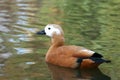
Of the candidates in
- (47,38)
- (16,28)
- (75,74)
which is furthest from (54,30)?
(16,28)

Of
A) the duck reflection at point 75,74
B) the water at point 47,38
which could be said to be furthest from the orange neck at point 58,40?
the duck reflection at point 75,74

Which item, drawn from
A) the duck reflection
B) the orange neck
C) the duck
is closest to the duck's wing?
the duck

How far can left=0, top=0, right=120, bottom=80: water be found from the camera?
773 centimetres

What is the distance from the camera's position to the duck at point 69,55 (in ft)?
25.2

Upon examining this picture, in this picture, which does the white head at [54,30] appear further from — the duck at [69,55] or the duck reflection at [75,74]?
the duck reflection at [75,74]

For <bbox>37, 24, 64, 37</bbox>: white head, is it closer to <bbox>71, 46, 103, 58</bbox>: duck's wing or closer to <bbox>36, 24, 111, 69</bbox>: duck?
<bbox>36, 24, 111, 69</bbox>: duck

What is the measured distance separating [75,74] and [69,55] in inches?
15.1

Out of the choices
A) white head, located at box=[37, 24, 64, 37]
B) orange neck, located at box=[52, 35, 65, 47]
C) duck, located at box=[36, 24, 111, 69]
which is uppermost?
white head, located at box=[37, 24, 64, 37]

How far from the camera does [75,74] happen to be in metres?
7.73

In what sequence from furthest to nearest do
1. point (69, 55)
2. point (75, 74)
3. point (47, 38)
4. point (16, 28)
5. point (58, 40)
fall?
point (16, 28)
point (47, 38)
point (58, 40)
point (69, 55)
point (75, 74)

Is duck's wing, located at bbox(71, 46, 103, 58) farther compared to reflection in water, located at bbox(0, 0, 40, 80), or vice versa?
reflection in water, located at bbox(0, 0, 40, 80)

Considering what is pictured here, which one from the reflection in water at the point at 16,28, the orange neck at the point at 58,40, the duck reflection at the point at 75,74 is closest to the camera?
the duck reflection at the point at 75,74

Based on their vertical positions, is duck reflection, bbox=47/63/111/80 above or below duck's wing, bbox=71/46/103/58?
below

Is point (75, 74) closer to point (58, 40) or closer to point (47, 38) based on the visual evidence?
point (58, 40)
